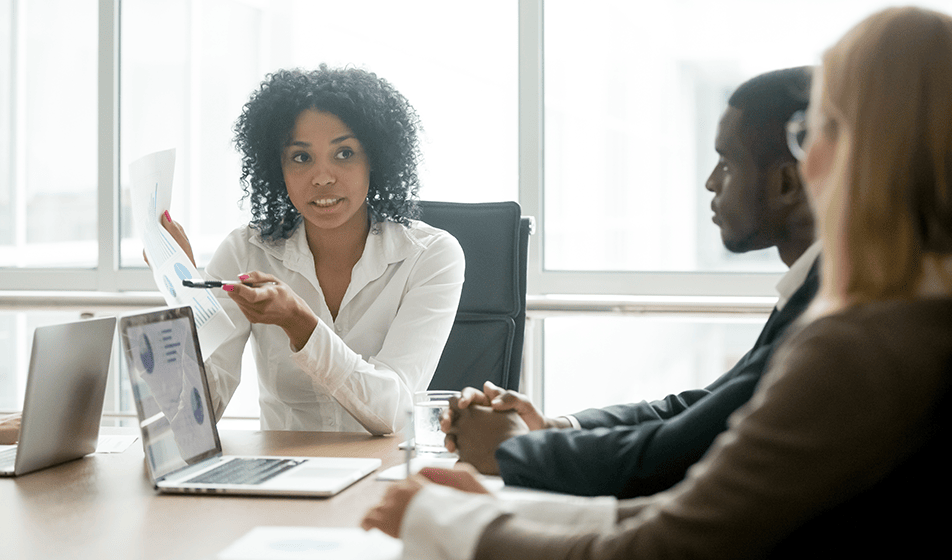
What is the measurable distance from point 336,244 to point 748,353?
1088 millimetres

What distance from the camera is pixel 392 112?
2023mm

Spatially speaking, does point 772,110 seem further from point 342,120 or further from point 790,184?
point 342,120

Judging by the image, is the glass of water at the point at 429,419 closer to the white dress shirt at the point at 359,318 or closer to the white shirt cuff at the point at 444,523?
the white dress shirt at the point at 359,318

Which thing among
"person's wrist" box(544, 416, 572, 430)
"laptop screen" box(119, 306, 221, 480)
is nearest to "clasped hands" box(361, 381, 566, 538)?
"person's wrist" box(544, 416, 572, 430)

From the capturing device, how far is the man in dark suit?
38.8 inches

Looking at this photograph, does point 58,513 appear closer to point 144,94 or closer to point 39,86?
point 144,94

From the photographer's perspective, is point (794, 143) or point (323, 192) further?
point (323, 192)

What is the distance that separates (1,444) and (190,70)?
224cm

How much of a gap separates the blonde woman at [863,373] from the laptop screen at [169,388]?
27.0 inches

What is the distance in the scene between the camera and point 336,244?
1.95m

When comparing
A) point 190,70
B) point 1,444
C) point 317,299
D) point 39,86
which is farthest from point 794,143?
point 39,86

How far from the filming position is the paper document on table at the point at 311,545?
0.84m

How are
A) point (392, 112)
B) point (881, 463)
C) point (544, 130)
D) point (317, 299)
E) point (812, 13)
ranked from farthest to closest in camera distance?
point (544, 130)
point (812, 13)
point (392, 112)
point (317, 299)
point (881, 463)

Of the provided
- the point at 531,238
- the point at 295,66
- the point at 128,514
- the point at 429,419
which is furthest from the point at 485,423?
the point at 295,66
